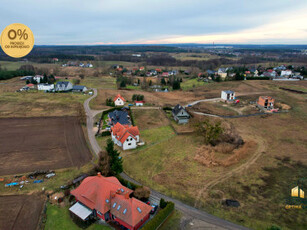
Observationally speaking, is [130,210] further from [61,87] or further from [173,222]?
[61,87]

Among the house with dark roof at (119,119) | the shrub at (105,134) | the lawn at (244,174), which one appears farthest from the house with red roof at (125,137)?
the house with dark roof at (119,119)

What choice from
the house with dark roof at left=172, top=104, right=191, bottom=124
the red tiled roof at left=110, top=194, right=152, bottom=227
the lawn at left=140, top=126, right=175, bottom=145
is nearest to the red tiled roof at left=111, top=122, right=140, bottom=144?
the lawn at left=140, top=126, right=175, bottom=145

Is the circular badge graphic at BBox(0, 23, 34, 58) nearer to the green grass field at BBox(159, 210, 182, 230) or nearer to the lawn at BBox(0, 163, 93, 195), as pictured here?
the lawn at BBox(0, 163, 93, 195)

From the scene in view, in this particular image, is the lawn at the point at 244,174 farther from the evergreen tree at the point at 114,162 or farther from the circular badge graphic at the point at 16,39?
the circular badge graphic at the point at 16,39

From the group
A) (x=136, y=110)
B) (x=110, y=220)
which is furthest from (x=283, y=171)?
(x=136, y=110)

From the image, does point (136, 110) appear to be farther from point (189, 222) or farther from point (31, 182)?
point (189, 222)

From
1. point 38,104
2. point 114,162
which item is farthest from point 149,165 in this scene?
point 38,104
